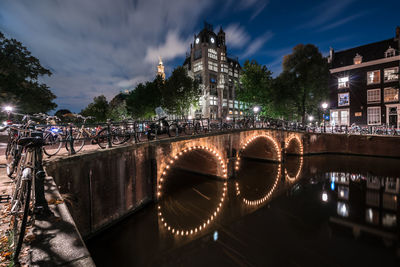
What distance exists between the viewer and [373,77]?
29.2m

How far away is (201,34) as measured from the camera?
48.9 m

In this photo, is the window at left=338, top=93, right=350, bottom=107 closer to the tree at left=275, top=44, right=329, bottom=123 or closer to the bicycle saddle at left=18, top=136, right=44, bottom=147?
the tree at left=275, top=44, right=329, bottom=123

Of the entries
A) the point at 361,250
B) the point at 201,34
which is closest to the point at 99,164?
the point at 361,250

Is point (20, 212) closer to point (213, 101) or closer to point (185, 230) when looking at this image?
point (185, 230)

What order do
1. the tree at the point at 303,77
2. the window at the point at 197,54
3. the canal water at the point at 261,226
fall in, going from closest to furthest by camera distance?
the canal water at the point at 261,226 < the tree at the point at 303,77 < the window at the point at 197,54

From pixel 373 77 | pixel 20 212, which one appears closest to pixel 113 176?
pixel 20 212

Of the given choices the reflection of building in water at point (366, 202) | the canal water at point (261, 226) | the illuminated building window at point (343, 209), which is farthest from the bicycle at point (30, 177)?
the illuminated building window at point (343, 209)

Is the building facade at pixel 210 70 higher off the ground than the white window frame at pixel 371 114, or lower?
higher

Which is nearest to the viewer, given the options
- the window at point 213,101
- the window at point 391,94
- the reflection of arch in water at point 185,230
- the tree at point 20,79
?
the reflection of arch in water at point 185,230

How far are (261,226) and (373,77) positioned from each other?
118 feet

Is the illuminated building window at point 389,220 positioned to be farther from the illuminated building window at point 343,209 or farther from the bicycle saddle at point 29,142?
the bicycle saddle at point 29,142

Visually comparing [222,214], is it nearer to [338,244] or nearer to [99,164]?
[338,244]

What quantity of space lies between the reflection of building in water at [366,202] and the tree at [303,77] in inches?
595

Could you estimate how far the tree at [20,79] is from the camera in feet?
45.7
